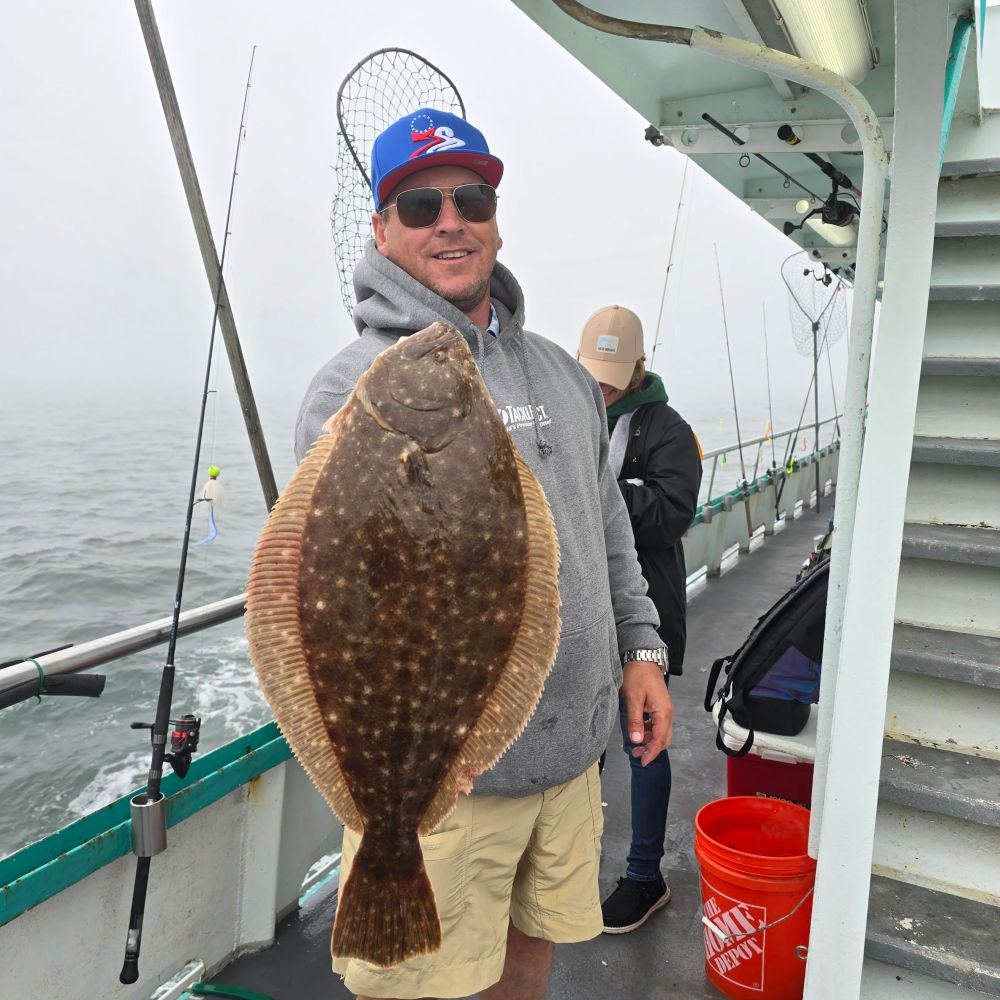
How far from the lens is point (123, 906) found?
6.41ft

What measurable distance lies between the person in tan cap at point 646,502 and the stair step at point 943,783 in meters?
0.74

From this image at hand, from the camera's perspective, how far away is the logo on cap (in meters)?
1.30

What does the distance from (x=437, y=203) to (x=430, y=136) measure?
0.11 meters

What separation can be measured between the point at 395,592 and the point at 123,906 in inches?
61.3

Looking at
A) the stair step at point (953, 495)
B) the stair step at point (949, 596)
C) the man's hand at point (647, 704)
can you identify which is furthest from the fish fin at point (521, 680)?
the stair step at point (953, 495)

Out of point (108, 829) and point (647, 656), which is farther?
point (108, 829)

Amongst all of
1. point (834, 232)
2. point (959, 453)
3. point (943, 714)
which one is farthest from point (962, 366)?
point (834, 232)

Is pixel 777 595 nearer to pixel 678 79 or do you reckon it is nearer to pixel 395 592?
pixel 678 79

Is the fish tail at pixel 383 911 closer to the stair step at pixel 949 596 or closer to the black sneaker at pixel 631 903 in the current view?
the black sneaker at pixel 631 903

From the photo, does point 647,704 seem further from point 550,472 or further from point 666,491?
point 666,491

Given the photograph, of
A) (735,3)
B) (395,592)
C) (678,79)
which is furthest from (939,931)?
(678,79)

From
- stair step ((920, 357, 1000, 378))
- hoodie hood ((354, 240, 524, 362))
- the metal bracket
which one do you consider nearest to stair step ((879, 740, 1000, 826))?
stair step ((920, 357, 1000, 378))

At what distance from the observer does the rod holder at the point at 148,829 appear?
5.89ft

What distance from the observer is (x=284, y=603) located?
1.03 m
